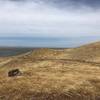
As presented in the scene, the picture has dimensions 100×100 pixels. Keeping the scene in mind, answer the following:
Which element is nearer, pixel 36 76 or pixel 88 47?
pixel 36 76

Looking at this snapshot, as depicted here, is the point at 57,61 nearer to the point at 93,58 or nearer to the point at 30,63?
the point at 30,63

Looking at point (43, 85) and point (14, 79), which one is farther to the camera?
point (14, 79)

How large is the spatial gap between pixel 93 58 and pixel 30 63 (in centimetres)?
1036

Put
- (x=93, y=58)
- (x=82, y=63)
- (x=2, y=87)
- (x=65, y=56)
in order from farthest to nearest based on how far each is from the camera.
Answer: (x=65, y=56) < (x=93, y=58) < (x=82, y=63) < (x=2, y=87)

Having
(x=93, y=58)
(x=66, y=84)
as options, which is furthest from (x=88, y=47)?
(x=66, y=84)

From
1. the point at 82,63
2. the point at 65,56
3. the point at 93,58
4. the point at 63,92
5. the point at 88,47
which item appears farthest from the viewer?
the point at 88,47

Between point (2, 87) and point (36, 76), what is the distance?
4.20 meters

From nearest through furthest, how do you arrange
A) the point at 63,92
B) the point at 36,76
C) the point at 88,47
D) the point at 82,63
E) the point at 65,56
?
the point at 63,92 < the point at 36,76 < the point at 82,63 < the point at 65,56 < the point at 88,47

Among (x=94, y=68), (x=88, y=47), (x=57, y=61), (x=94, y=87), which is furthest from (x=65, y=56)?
(x=94, y=87)

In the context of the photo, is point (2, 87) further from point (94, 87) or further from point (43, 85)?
point (94, 87)

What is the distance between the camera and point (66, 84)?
98.7ft

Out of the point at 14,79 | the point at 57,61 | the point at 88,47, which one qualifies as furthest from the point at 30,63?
the point at 88,47

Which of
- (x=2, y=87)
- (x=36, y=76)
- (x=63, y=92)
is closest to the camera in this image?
(x=63, y=92)

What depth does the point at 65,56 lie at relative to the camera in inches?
2067
